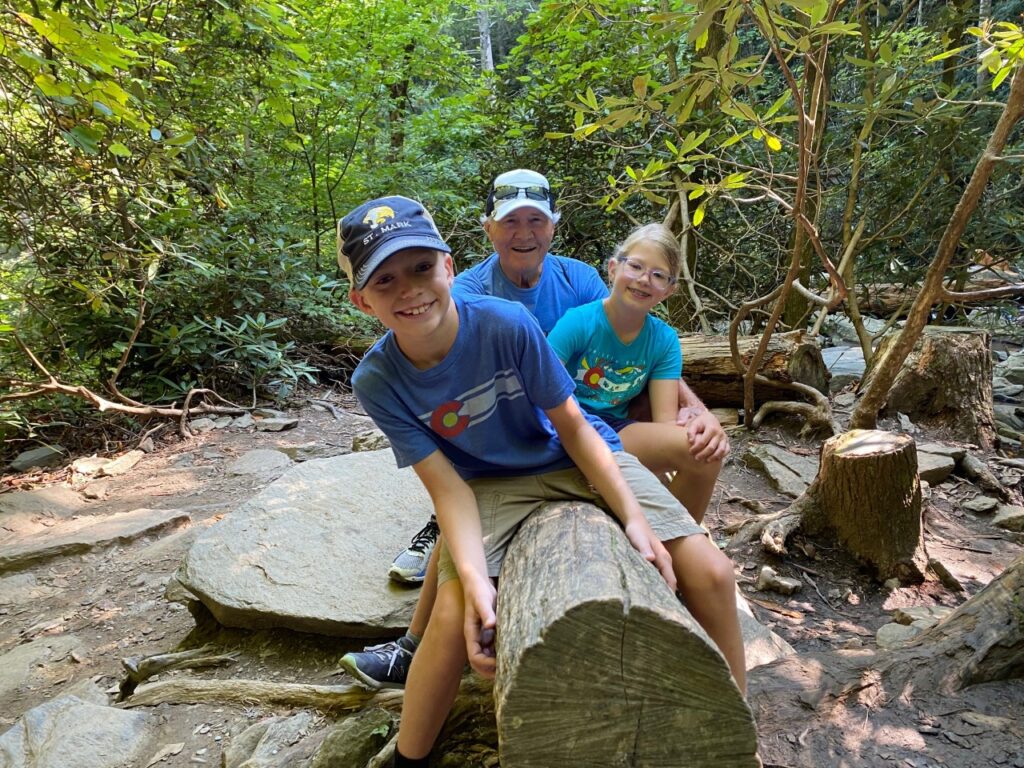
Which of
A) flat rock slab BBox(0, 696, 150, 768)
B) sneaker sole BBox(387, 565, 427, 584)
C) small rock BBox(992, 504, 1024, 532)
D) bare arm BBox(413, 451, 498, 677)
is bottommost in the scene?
small rock BBox(992, 504, 1024, 532)

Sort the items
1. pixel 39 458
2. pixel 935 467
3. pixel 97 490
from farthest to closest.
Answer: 1. pixel 39 458
2. pixel 97 490
3. pixel 935 467

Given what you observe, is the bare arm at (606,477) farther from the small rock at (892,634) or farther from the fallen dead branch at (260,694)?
the small rock at (892,634)

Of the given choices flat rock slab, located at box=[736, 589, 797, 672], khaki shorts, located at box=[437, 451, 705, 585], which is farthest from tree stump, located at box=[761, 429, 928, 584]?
khaki shorts, located at box=[437, 451, 705, 585]

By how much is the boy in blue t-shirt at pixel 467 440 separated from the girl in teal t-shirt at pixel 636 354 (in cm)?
37

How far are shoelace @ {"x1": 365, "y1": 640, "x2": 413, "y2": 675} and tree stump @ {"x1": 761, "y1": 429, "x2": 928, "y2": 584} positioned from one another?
78.7 inches

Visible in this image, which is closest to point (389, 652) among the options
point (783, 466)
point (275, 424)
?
point (783, 466)

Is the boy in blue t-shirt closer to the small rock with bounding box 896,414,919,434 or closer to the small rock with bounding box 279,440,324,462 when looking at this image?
the small rock with bounding box 896,414,919,434

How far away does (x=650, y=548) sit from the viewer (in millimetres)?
1454

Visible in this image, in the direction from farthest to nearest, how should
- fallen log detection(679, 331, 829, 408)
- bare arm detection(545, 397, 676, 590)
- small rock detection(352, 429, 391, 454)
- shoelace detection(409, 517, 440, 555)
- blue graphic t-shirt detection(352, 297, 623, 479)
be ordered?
fallen log detection(679, 331, 829, 408)
small rock detection(352, 429, 391, 454)
shoelace detection(409, 517, 440, 555)
blue graphic t-shirt detection(352, 297, 623, 479)
bare arm detection(545, 397, 676, 590)

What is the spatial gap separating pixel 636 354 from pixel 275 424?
4.69 meters

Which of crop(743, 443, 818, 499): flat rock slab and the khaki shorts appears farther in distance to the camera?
crop(743, 443, 818, 499): flat rock slab

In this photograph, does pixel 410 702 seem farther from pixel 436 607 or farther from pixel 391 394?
pixel 391 394

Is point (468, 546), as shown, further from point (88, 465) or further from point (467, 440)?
point (88, 465)

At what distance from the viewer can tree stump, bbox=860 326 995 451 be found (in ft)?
14.4
